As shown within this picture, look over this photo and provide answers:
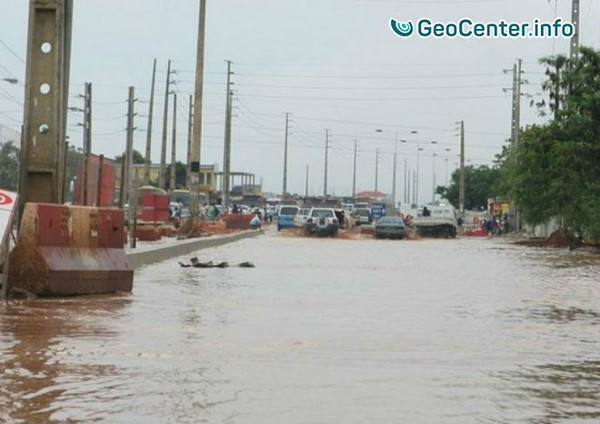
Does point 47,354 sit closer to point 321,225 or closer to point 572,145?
point 572,145

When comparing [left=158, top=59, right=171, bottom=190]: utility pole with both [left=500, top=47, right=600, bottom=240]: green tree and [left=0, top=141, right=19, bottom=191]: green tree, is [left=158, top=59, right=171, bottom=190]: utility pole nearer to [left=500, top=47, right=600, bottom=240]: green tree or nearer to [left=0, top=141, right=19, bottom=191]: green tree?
[left=500, top=47, right=600, bottom=240]: green tree

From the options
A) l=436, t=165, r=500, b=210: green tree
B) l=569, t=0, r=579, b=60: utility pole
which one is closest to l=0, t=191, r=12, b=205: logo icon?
l=569, t=0, r=579, b=60: utility pole

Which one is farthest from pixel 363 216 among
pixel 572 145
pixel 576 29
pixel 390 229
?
pixel 572 145

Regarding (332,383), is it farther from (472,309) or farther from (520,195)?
(520,195)

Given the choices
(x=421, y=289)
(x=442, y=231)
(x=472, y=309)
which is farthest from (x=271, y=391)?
(x=442, y=231)

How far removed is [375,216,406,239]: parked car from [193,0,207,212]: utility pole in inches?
674

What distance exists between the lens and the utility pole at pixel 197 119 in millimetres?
45500

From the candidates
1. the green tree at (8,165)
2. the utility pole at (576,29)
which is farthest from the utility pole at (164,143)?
the green tree at (8,165)

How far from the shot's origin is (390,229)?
62406 millimetres

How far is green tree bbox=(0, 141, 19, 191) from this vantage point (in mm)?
20109

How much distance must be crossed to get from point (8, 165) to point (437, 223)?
163 ft

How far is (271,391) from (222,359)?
169cm

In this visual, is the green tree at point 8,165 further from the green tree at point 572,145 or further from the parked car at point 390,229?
the parked car at point 390,229

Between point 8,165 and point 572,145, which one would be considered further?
point 572,145
